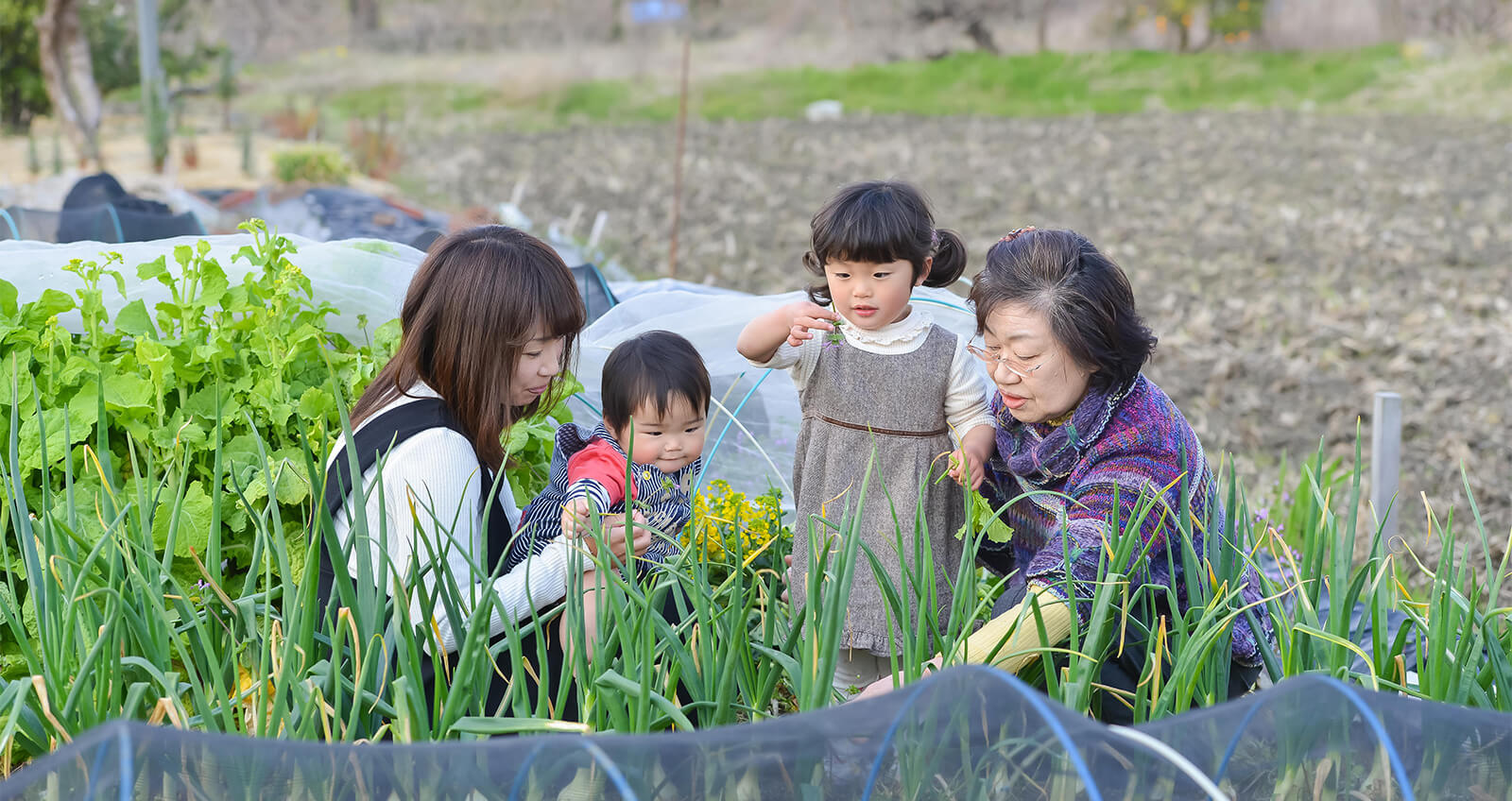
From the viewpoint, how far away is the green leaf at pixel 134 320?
2.13 metres

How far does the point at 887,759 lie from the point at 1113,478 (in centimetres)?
77

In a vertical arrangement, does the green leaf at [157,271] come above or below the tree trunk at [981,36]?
below

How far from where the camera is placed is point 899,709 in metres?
1.10

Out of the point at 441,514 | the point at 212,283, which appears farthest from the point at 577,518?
the point at 212,283

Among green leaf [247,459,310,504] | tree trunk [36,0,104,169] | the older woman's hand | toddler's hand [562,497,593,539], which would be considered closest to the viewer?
toddler's hand [562,497,593,539]

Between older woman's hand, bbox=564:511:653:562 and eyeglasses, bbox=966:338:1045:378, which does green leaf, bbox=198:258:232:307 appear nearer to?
older woman's hand, bbox=564:511:653:562

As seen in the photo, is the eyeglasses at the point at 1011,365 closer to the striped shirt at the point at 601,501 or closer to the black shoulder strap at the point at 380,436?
the striped shirt at the point at 601,501

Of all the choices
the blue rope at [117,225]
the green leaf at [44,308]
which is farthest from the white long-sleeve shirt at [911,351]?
the blue rope at [117,225]

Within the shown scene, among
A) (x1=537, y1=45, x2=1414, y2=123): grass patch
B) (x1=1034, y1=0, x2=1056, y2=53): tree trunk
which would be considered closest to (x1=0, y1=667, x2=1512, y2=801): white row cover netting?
(x1=537, y1=45, x2=1414, y2=123): grass patch

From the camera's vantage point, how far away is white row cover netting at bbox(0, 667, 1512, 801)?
1059mm

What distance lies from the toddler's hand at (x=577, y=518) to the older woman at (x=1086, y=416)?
0.58 metres

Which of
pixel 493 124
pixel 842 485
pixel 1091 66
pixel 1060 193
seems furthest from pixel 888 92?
pixel 842 485

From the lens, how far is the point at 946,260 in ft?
6.60

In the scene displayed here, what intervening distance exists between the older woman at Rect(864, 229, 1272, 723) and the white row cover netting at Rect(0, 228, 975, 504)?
0.60 metres
